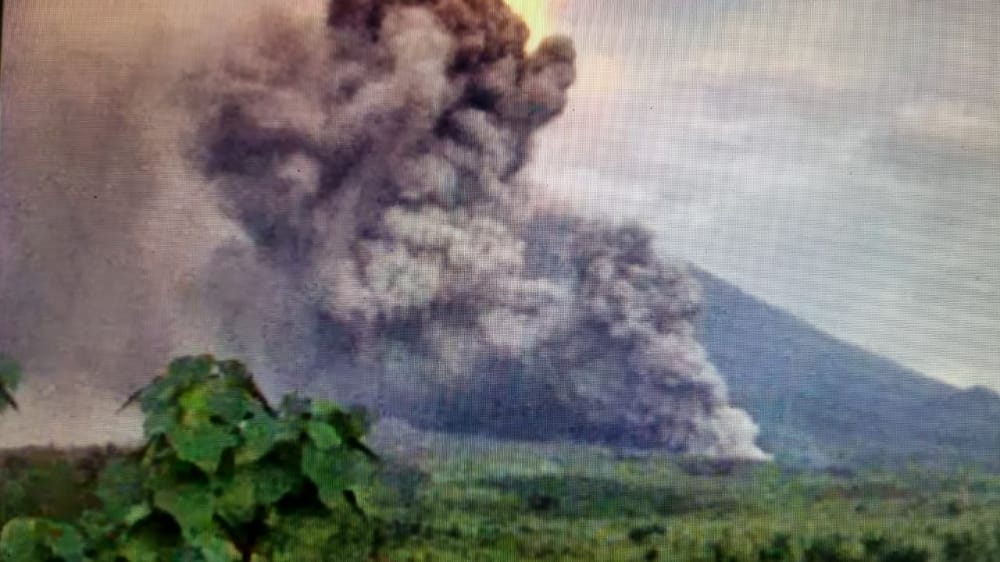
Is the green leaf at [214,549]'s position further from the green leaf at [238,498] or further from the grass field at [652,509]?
the grass field at [652,509]

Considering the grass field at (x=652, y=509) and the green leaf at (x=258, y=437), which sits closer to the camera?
the green leaf at (x=258, y=437)

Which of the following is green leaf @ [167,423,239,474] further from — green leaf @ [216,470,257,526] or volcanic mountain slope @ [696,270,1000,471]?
volcanic mountain slope @ [696,270,1000,471]

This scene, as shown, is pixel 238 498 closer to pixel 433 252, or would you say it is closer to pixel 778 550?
pixel 433 252

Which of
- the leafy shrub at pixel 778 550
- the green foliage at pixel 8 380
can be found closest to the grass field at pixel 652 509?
the leafy shrub at pixel 778 550

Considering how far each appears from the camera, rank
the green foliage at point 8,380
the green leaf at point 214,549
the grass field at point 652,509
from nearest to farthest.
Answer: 1. the green leaf at point 214,549
2. the grass field at point 652,509
3. the green foliage at point 8,380

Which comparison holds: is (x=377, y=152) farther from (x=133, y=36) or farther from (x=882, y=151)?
(x=882, y=151)
